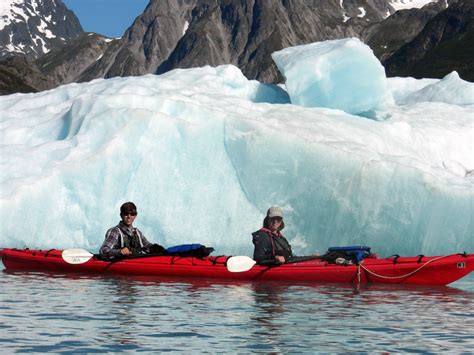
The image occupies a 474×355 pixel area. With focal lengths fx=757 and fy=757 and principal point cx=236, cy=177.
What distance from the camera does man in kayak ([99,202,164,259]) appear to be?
13.9 metres

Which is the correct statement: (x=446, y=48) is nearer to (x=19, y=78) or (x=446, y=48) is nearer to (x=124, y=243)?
(x=19, y=78)

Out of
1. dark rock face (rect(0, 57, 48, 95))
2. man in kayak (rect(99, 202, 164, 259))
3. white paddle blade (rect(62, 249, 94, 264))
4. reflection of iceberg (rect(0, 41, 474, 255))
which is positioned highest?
dark rock face (rect(0, 57, 48, 95))

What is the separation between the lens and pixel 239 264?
1354cm

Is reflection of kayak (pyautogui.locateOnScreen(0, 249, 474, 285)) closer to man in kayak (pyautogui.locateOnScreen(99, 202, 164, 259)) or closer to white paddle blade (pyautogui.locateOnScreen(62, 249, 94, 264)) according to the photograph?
man in kayak (pyautogui.locateOnScreen(99, 202, 164, 259))

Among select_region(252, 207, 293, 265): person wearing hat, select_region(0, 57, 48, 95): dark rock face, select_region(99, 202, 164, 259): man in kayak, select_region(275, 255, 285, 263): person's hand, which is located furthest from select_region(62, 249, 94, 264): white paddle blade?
select_region(0, 57, 48, 95): dark rock face

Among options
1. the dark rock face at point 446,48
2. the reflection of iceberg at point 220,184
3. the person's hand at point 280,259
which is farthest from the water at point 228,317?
the dark rock face at point 446,48

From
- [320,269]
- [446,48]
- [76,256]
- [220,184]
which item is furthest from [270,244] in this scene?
[446,48]

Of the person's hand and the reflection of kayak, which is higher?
the person's hand

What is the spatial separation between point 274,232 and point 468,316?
4.25 m

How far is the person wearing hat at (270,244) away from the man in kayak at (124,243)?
2124mm

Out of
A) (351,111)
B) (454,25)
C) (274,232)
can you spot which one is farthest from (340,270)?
(454,25)

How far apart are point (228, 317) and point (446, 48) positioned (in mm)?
178503

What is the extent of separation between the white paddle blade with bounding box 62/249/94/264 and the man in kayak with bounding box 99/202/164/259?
0.51 m

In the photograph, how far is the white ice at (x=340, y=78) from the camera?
22.7 meters
